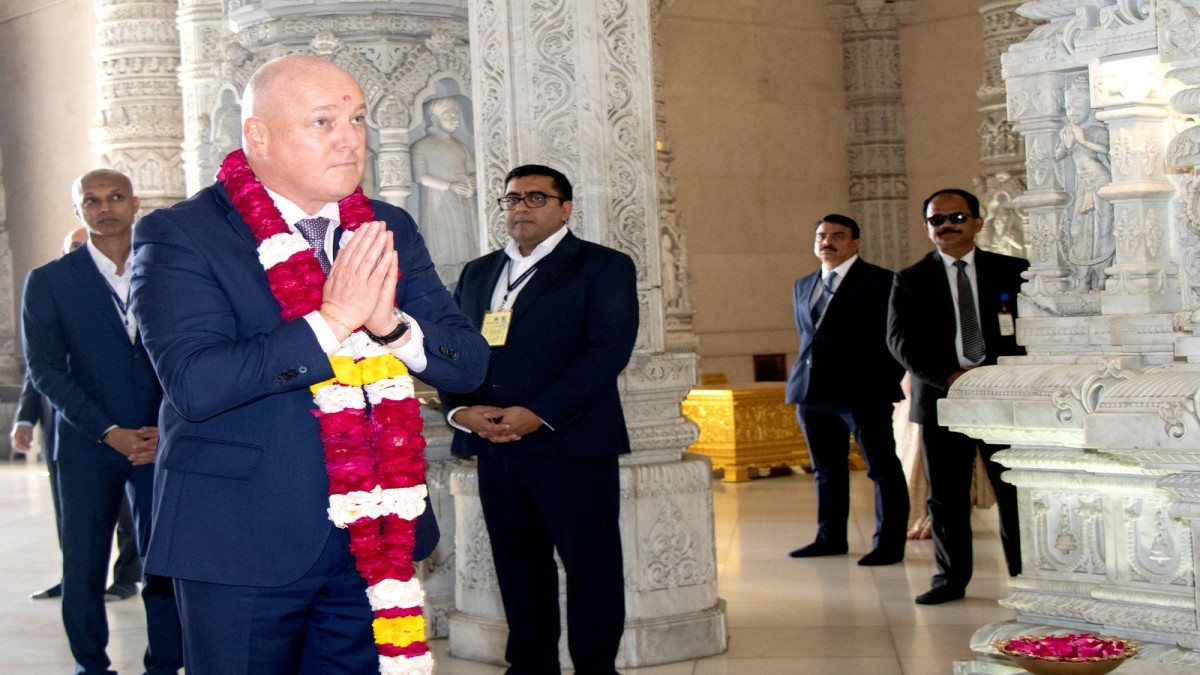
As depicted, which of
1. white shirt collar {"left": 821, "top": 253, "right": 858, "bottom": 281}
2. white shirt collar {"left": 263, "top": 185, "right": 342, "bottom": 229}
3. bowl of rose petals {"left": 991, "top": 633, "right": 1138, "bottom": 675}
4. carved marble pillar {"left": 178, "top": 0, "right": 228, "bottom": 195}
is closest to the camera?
white shirt collar {"left": 263, "top": 185, "right": 342, "bottom": 229}

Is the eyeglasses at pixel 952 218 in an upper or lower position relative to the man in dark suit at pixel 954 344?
upper

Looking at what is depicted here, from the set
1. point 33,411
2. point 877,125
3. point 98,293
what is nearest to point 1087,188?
point 98,293

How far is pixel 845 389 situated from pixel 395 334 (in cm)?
550

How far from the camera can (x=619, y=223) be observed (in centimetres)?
575

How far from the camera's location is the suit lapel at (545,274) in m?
5.18

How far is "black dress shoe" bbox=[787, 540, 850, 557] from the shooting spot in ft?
26.5

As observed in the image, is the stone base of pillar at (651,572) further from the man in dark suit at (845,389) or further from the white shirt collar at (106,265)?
the man in dark suit at (845,389)

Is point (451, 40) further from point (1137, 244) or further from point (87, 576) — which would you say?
point (1137, 244)

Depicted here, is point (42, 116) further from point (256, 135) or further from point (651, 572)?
point (256, 135)

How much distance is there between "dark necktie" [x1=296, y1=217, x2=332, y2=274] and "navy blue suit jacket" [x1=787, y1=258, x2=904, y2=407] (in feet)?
17.8

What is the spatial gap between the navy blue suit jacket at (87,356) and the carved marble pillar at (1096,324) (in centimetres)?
272

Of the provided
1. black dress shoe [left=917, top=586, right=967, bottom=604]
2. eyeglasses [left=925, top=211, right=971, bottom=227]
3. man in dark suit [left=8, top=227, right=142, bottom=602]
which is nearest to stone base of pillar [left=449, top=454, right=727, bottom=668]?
black dress shoe [left=917, top=586, right=967, bottom=604]

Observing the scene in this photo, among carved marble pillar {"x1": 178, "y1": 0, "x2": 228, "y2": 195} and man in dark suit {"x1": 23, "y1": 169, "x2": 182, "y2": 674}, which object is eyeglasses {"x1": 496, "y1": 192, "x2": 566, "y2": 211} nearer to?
man in dark suit {"x1": 23, "y1": 169, "x2": 182, "y2": 674}

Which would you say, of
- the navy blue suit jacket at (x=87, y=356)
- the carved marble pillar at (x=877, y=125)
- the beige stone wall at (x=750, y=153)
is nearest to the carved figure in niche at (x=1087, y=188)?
the navy blue suit jacket at (x=87, y=356)
